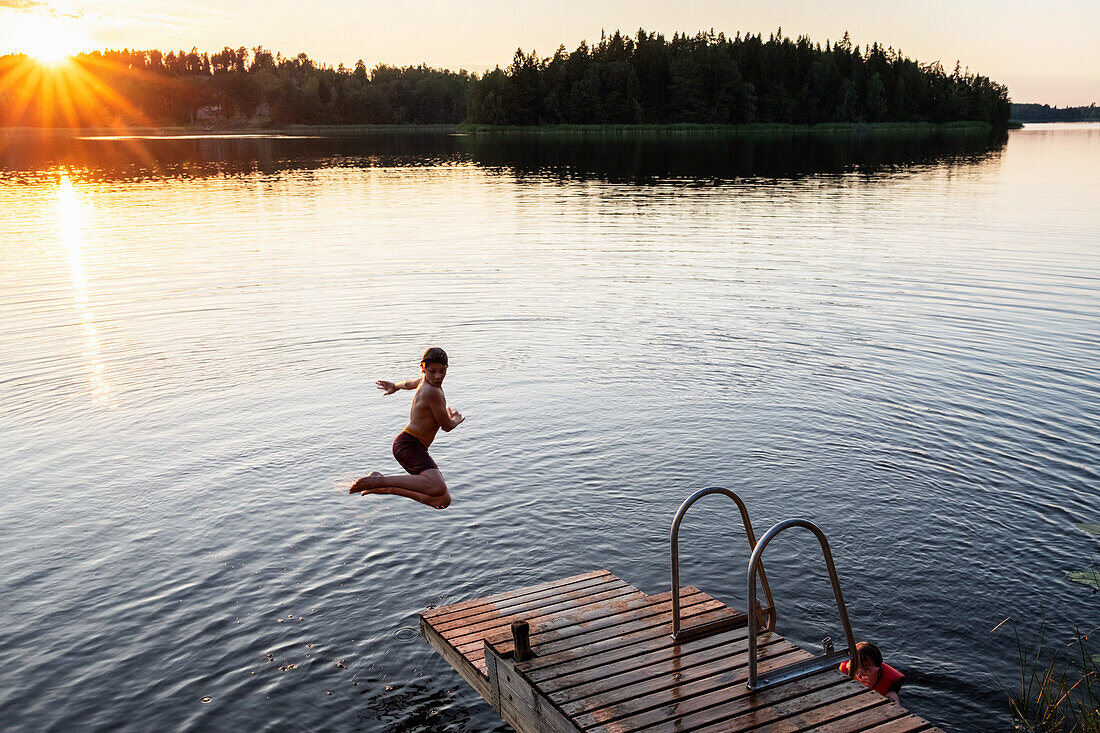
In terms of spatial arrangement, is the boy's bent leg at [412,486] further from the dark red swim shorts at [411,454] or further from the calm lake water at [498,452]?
the calm lake water at [498,452]

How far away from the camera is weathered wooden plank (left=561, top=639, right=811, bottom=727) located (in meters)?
7.34

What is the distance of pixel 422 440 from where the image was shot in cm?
1212

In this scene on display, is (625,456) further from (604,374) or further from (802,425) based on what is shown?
(604,374)

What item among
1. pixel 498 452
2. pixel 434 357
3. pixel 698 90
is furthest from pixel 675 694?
pixel 698 90

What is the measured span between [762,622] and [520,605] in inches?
101

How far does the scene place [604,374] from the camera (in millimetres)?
20219

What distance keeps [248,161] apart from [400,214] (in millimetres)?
58771

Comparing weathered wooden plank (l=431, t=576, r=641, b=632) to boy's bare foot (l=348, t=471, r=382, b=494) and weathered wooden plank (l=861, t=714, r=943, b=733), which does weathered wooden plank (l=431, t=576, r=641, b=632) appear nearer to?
boy's bare foot (l=348, t=471, r=382, b=494)

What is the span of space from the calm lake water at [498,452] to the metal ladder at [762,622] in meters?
1.82

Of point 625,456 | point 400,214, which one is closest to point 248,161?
point 400,214

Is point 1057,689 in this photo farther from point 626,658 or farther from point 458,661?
point 458,661

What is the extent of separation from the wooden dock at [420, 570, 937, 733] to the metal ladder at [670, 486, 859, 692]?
0.09m

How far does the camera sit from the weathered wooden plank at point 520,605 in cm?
963

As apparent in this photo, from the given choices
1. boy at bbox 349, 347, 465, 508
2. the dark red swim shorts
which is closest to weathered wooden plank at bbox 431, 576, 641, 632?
boy at bbox 349, 347, 465, 508
